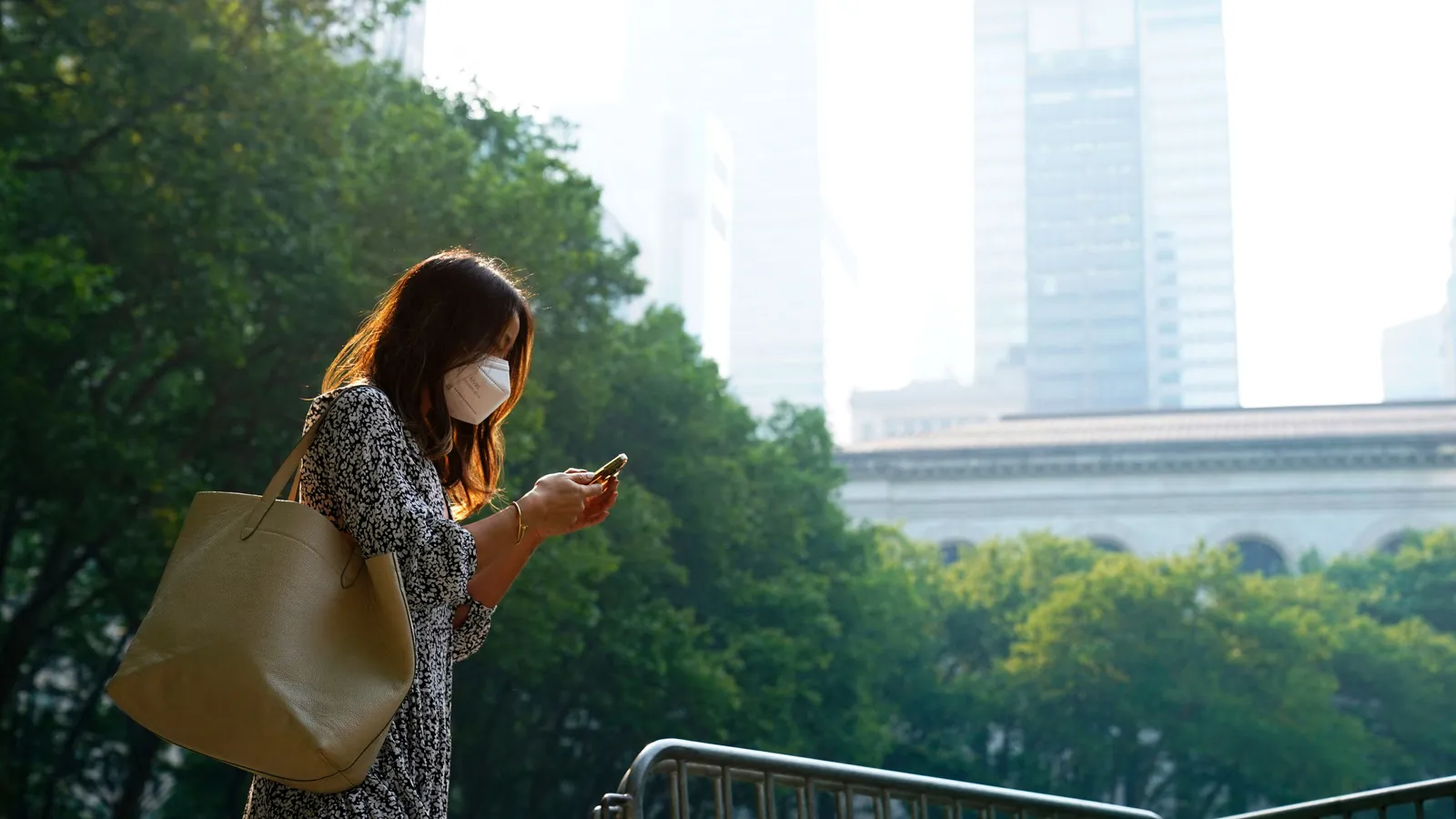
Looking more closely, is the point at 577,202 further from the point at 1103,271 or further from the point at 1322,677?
the point at 1103,271

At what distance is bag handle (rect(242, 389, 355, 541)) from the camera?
8.10 feet

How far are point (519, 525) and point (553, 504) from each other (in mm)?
76

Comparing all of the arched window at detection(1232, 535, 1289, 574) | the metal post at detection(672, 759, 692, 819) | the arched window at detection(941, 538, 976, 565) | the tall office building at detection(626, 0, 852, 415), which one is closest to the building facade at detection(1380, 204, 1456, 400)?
the tall office building at detection(626, 0, 852, 415)

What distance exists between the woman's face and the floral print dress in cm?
24

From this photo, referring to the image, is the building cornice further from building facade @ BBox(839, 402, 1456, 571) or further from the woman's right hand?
the woman's right hand

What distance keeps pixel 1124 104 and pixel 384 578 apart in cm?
13723

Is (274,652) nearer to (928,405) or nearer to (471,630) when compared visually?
(471,630)

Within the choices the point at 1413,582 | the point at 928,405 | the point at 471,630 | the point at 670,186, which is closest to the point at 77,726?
the point at 471,630

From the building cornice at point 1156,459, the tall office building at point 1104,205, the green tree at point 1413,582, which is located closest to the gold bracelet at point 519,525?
the green tree at point 1413,582

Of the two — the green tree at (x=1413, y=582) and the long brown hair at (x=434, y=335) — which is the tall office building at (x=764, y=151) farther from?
the long brown hair at (x=434, y=335)

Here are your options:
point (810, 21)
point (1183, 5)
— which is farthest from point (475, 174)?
point (810, 21)

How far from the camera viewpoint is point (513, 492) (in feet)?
56.3

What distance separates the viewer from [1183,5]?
132 m

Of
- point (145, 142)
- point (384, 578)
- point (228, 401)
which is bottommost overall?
point (384, 578)
